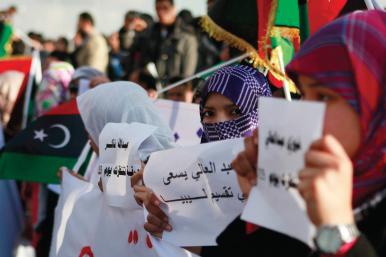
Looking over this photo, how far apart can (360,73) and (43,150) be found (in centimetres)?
427

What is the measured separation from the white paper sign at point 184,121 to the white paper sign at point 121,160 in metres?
1.87

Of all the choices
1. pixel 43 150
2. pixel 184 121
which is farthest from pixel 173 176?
pixel 43 150

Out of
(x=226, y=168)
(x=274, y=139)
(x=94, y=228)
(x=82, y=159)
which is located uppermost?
(x=274, y=139)

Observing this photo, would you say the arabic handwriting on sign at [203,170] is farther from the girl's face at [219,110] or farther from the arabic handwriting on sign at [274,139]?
the arabic handwriting on sign at [274,139]

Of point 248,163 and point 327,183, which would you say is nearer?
point 327,183

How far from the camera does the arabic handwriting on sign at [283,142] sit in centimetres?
183

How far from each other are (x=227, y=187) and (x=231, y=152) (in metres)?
0.11

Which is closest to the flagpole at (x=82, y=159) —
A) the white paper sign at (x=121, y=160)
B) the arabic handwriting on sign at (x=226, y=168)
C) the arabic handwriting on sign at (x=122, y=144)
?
the white paper sign at (x=121, y=160)

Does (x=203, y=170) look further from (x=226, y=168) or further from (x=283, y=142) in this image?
(x=283, y=142)

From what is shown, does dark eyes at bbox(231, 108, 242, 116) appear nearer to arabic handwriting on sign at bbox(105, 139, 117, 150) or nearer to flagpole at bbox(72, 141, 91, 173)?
arabic handwriting on sign at bbox(105, 139, 117, 150)

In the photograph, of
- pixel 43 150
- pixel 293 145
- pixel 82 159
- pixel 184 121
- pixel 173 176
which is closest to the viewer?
pixel 293 145

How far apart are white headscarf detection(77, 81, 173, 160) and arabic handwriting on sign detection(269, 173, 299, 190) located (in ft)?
5.15

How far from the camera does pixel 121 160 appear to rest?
3.36 metres

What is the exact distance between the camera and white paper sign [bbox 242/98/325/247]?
1.80 metres
